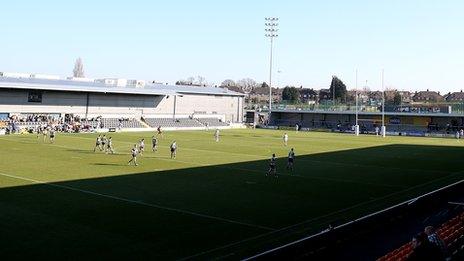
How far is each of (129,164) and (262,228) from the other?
19.0m

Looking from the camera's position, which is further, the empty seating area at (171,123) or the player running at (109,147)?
the empty seating area at (171,123)

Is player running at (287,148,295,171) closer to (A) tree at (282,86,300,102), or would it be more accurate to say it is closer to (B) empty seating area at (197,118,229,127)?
(B) empty seating area at (197,118,229,127)

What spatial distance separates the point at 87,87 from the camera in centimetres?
7856

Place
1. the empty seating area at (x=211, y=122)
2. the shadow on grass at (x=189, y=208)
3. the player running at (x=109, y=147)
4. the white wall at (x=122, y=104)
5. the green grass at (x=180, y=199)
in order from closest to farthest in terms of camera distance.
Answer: the shadow on grass at (x=189, y=208), the green grass at (x=180, y=199), the player running at (x=109, y=147), the white wall at (x=122, y=104), the empty seating area at (x=211, y=122)

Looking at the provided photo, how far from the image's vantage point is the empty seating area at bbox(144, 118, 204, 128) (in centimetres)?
8938

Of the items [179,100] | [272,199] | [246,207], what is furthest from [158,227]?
[179,100]

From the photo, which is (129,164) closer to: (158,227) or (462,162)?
(158,227)

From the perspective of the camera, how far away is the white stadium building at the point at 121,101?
7244 centimetres

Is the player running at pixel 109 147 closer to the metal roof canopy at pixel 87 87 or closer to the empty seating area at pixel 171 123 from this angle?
the metal roof canopy at pixel 87 87

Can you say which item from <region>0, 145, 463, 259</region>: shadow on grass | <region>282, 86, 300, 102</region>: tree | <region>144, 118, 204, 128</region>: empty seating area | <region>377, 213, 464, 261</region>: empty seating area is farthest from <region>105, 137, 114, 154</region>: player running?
<region>282, 86, 300, 102</region>: tree

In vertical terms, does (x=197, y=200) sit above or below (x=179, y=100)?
→ below

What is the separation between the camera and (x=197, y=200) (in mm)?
23344

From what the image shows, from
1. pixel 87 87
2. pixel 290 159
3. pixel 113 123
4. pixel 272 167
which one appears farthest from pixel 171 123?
pixel 272 167

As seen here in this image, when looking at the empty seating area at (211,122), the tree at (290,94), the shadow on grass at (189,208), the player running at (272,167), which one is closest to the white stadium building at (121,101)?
the empty seating area at (211,122)
